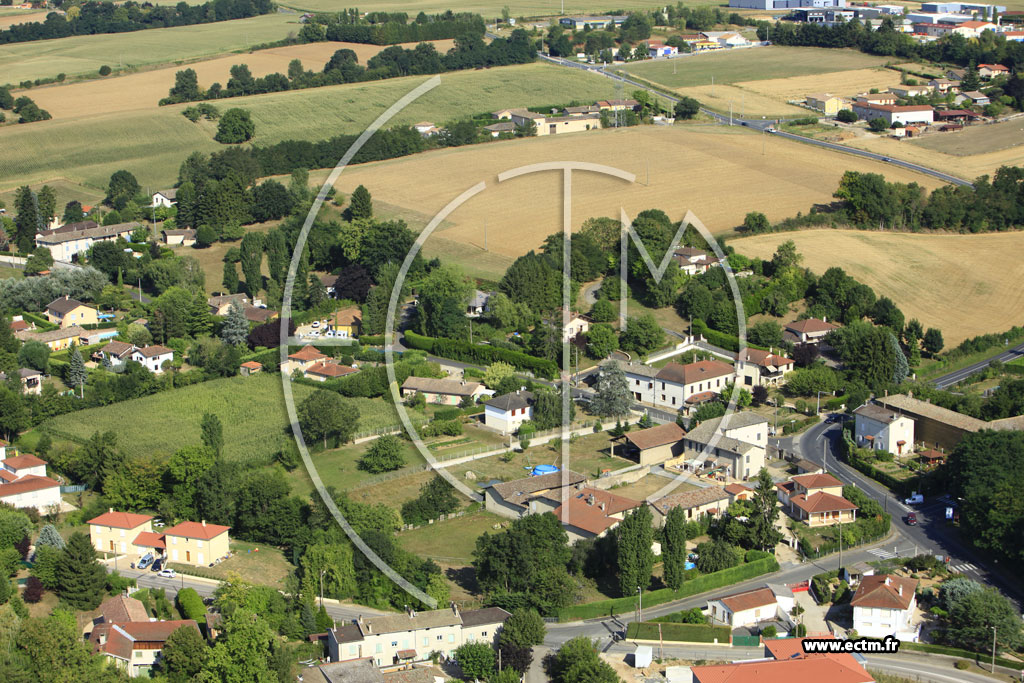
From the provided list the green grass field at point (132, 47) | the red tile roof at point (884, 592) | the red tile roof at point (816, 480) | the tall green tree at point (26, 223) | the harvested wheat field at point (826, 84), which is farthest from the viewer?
the green grass field at point (132, 47)

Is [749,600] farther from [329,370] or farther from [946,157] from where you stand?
[946,157]

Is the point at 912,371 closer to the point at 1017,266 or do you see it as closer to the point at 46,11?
the point at 1017,266

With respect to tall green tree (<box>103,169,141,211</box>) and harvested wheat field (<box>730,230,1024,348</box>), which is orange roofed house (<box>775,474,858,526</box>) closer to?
harvested wheat field (<box>730,230,1024,348</box>)

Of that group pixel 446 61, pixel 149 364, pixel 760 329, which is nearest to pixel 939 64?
pixel 446 61

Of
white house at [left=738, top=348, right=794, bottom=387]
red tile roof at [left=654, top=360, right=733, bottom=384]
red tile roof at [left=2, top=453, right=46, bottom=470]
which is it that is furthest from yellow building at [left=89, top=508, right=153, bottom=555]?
white house at [left=738, top=348, right=794, bottom=387]

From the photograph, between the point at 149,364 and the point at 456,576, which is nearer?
the point at 456,576

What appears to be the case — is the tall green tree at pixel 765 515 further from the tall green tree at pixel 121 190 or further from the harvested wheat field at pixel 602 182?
the tall green tree at pixel 121 190

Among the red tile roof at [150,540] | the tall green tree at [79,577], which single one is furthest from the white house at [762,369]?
the tall green tree at [79,577]
